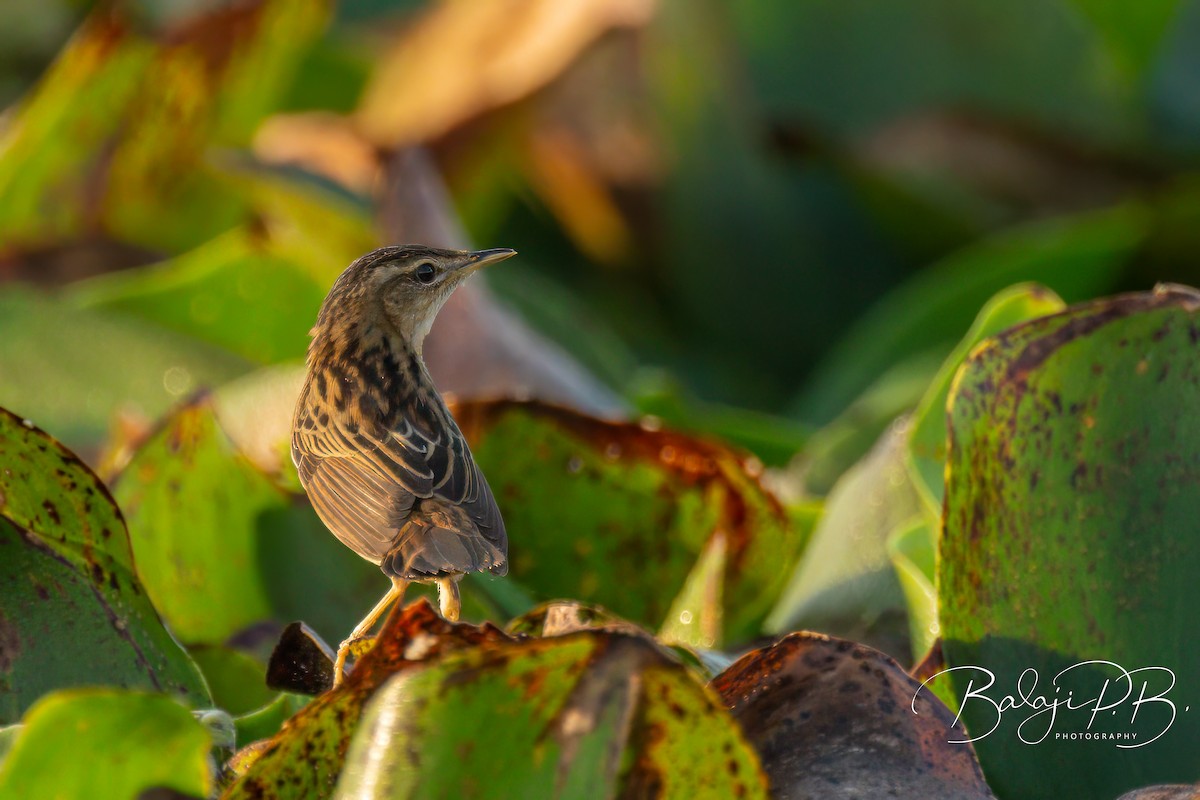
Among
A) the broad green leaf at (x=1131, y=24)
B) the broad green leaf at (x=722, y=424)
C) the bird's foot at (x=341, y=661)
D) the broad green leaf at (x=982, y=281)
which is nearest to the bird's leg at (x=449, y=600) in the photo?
the bird's foot at (x=341, y=661)

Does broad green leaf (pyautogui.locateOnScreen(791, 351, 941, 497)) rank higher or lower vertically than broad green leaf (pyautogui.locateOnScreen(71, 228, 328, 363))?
lower

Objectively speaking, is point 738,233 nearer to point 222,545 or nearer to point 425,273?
point 425,273

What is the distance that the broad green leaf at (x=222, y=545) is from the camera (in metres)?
1.68

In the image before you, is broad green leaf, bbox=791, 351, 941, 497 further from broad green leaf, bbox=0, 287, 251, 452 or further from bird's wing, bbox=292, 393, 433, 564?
bird's wing, bbox=292, 393, 433, 564

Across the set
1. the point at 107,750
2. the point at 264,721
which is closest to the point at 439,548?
the point at 264,721

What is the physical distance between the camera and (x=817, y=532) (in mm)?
2008

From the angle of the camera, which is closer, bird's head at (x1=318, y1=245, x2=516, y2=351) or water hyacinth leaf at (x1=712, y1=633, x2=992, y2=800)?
water hyacinth leaf at (x1=712, y1=633, x2=992, y2=800)

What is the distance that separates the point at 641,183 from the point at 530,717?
2273mm

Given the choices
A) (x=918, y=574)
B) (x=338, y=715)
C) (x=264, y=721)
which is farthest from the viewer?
(x=918, y=574)

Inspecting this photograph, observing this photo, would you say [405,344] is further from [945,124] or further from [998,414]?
[945,124]

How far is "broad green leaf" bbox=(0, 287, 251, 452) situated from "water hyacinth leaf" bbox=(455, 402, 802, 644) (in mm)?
766

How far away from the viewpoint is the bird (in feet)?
4.41

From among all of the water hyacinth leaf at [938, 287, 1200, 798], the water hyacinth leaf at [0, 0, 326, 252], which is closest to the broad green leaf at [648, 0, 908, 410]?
the water hyacinth leaf at [0, 0, 326, 252]

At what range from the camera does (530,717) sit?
3.40ft
